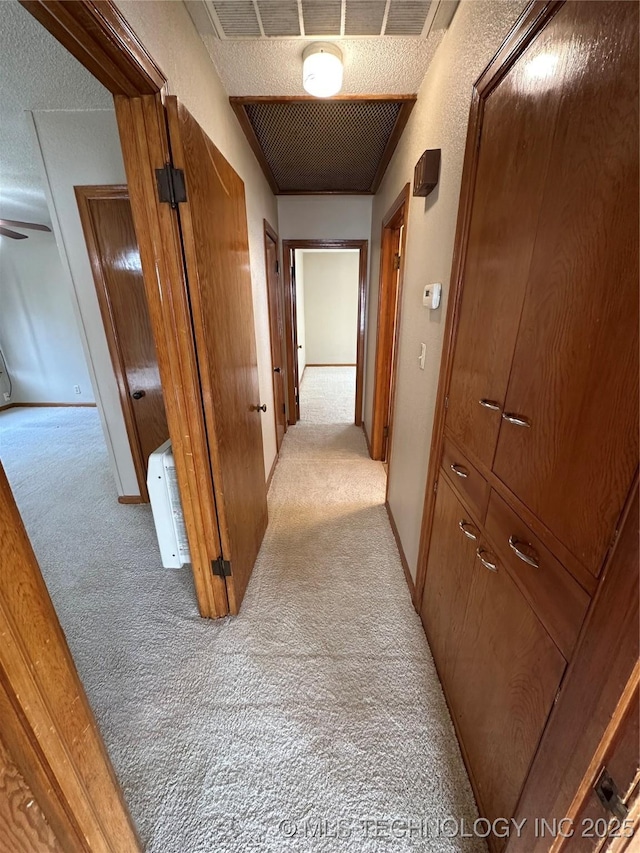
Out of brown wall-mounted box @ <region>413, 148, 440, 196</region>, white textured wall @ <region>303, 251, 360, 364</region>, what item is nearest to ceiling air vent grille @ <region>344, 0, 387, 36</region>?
brown wall-mounted box @ <region>413, 148, 440, 196</region>

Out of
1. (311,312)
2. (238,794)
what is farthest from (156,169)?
(311,312)

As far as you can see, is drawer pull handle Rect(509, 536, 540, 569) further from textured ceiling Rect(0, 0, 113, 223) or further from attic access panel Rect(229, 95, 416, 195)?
textured ceiling Rect(0, 0, 113, 223)

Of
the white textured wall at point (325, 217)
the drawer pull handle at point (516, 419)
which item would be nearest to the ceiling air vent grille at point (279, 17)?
the drawer pull handle at point (516, 419)

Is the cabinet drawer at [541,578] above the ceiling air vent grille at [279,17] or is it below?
below

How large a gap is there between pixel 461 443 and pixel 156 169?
1345 millimetres

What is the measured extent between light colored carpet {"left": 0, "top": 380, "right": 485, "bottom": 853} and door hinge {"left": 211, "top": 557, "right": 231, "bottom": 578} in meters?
0.26

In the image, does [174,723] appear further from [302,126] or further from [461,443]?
[302,126]

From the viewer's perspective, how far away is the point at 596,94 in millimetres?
557

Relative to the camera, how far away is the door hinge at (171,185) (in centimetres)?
101

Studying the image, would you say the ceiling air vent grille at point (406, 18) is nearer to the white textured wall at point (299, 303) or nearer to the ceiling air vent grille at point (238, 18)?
the ceiling air vent grille at point (238, 18)

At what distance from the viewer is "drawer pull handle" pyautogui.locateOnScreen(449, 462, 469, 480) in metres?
1.07

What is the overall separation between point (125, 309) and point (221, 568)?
5.85 feet

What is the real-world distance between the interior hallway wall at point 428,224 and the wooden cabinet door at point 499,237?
202 mm

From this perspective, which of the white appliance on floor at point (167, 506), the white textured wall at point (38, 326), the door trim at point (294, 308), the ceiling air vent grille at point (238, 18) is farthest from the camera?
the white textured wall at point (38, 326)
